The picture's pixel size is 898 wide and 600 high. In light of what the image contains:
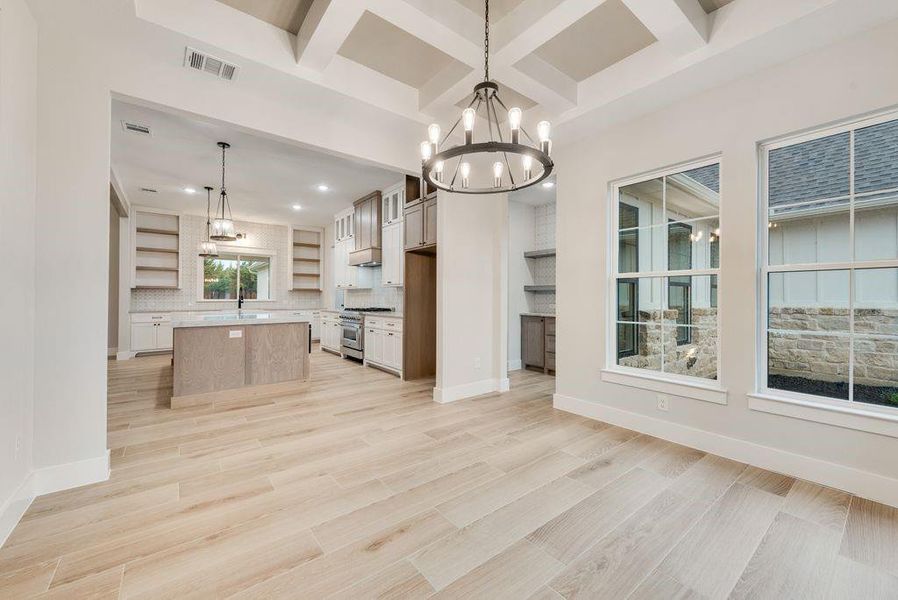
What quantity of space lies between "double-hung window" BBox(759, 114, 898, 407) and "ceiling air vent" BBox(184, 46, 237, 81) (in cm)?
402

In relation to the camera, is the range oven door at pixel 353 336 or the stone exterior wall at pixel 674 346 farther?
the range oven door at pixel 353 336

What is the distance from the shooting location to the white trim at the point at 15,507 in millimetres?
1823

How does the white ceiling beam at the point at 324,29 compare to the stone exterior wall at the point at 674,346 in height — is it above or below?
above

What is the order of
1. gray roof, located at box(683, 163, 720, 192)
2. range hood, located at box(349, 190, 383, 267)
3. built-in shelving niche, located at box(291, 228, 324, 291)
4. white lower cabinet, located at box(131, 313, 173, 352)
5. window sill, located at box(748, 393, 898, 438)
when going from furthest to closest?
built-in shelving niche, located at box(291, 228, 324, 291)
white lower cabinet, located at box(131, 313, 173, 352)
range hood, located at box(349, 190, 383, 267)
gray roof, located at box(683, 163, 720, 192)
window sill, located at box(748, 393, 898, 438)

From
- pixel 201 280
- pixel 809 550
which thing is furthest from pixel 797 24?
pixel 201 280

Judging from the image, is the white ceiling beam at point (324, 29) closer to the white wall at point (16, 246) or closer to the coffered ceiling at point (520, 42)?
the coffered ceiling at point (520, 42)

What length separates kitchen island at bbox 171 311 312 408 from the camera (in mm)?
4117

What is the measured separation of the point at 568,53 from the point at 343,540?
3796mm

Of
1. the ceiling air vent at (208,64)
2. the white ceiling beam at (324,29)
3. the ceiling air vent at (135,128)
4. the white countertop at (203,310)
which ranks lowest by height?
the white countertop at (203,310)

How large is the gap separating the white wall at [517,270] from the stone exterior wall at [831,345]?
3696 millimetres

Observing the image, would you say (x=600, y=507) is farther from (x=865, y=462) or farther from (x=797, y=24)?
(x=797, y=24)

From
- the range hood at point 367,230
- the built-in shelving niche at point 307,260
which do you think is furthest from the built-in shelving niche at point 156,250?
the range hood at point 367,230

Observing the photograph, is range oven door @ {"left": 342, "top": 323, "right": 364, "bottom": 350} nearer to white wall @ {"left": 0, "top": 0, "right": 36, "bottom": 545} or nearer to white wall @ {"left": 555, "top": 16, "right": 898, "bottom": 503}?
white wall @ {"left": 555, "top": 16, "right": 898, "bottom": 503}

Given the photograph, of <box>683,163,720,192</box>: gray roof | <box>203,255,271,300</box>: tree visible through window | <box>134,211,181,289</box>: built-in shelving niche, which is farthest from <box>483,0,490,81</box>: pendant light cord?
<box>134,211,181,289</box>: built-in shelving niche
